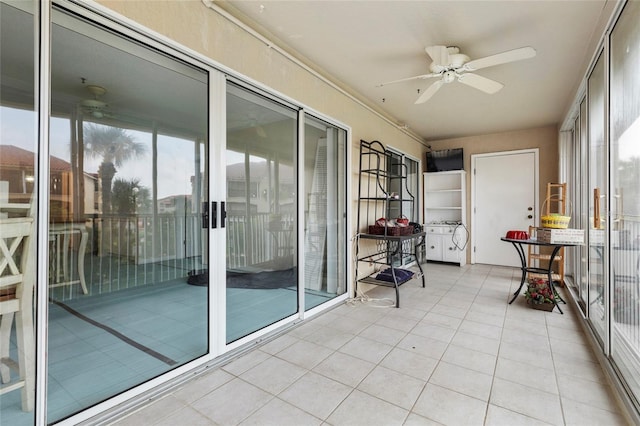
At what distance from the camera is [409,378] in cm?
194

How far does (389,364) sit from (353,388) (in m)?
0.40

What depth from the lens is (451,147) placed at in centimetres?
604

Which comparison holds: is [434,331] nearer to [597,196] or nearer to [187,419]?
[597,196]

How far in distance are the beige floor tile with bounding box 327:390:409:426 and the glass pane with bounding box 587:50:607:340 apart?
190 centimetres

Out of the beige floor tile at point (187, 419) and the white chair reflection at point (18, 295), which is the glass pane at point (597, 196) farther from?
the white chair reflection at point (18, 295)

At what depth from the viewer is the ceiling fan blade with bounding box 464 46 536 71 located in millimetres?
2150

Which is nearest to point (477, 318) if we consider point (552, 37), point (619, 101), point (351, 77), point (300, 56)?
point (619, 101)

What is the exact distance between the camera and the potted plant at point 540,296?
3.17m

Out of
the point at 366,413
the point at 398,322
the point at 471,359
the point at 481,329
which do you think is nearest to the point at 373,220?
the point at 398,322

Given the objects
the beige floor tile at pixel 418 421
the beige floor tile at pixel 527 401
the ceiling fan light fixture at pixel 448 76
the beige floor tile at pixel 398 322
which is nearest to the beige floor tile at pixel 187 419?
the beige floor tile at pixel 418 421

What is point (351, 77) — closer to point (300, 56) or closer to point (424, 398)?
point (300, 56)

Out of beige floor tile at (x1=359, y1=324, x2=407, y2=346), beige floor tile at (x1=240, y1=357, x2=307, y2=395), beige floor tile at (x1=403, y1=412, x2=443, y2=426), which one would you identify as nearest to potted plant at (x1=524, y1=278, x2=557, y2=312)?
beige floor tile at (x1=359, y1=324, x2=407, y2=346)

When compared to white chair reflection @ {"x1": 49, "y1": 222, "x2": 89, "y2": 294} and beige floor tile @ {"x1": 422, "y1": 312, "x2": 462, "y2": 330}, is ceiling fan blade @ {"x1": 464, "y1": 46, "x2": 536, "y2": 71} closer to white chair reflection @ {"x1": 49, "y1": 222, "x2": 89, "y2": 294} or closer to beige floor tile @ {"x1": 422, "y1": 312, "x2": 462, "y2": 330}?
beige floor tile @ {"x1": 422, "y1": 312, "x2": 462, "y2": 330}

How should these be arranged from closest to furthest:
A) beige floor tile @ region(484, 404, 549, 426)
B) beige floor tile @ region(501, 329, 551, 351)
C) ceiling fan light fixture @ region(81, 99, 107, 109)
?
beige floor tile @ region(484, 404, 549, 426) → ceiling fan light fixture @ region(81, 99, 107, 109) → beige floor tile @ region(501, 329, 551, 351)
